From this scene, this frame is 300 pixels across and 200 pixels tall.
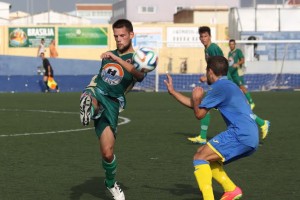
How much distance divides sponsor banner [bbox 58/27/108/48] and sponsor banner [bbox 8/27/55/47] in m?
0.96

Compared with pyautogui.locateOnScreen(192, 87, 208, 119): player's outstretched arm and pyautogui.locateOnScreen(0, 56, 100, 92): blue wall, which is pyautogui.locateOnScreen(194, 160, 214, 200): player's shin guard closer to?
pyautogui.locateOnScreen(192, 87, 208, 119): player's outstretched arm

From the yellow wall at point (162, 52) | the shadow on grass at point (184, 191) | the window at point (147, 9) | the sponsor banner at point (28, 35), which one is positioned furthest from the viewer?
the window at point (147, 9)

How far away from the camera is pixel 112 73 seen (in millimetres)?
9625

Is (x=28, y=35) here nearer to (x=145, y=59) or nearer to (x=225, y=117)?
(x=145, y=59)

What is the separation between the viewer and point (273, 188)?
10516 millimetres

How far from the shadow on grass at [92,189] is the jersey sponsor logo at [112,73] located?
1.43 m

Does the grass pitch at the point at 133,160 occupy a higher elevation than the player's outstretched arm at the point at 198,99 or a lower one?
lower

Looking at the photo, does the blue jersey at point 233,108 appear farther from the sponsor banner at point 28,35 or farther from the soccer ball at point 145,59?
the sponsor banner at point 28,35

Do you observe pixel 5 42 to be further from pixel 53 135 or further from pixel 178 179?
pixel 178 179

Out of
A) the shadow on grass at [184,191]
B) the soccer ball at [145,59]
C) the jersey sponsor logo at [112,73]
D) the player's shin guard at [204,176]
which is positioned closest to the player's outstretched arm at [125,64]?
the soccer ball at [145,59]

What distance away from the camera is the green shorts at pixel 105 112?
9.62 metres

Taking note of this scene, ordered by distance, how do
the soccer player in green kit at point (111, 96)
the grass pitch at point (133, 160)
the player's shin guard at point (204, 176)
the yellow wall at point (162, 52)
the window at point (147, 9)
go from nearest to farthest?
the player's shin guard at point (204, 176), the soccer player in green kit at point (111, 96), the grass pitch at point (133, 160), the yellow wall at point (162, 52), the window at point (147, 9)

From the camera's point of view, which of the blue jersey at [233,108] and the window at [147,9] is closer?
the blue jersey at [233,108]

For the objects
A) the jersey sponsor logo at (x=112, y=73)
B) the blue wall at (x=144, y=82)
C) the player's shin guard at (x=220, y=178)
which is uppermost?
the jersey sponsor logo at (x=112, y=73)
